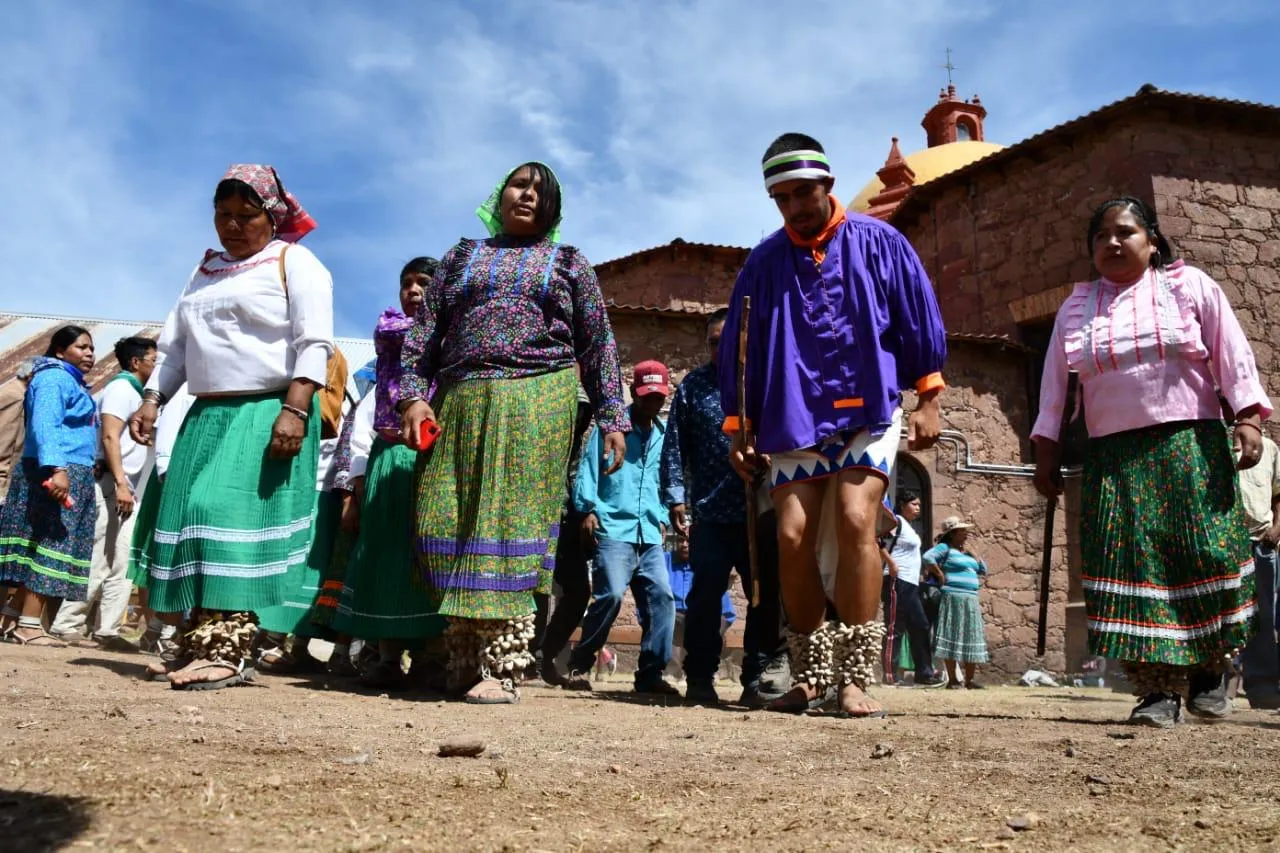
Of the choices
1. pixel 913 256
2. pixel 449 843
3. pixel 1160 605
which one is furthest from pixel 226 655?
pixel 1160 605

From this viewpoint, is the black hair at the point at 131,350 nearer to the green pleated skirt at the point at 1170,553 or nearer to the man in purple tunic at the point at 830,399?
the man in purple tunic at the point at 830,399

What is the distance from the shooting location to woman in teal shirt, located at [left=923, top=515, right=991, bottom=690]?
9.90 meters

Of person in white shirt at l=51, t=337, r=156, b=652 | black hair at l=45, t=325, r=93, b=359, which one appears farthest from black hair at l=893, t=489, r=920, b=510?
black hair at l=45, t=325, r=93, b=359

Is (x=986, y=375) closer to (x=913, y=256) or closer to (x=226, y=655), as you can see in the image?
(x=913, y=256)

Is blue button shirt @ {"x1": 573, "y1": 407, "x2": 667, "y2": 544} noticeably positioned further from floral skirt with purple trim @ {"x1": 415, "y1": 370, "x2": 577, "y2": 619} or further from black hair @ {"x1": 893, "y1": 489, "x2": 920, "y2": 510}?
black hair @ {"x1": 893, "y1": 489, "x2": 920, "y2": 510}

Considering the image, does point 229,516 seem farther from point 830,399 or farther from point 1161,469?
point 1161,469

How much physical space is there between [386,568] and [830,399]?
201cm

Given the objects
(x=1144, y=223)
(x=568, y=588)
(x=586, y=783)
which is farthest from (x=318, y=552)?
(x=1144, y=223)

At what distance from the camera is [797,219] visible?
412cm

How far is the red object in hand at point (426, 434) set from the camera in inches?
155

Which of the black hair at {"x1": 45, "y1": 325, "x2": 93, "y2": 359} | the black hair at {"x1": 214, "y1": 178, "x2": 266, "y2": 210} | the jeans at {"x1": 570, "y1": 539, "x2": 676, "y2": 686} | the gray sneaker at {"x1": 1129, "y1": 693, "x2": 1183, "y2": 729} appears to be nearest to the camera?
the gray sneaker at {"x1": 1129, "y1": 693, "x2": 1183, "y2": 729}

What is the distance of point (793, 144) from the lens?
160 inches

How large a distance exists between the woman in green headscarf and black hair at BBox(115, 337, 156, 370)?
3.52 m

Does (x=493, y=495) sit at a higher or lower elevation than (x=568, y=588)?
higher
